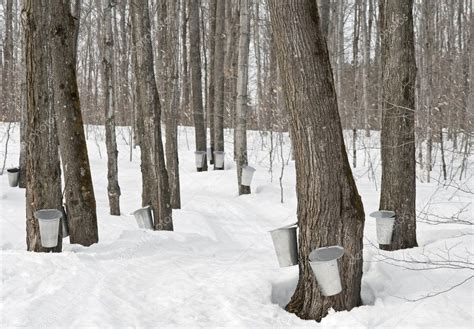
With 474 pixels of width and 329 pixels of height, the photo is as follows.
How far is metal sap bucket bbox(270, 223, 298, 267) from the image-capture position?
396cm

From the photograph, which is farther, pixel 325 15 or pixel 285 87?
pixel 325 15

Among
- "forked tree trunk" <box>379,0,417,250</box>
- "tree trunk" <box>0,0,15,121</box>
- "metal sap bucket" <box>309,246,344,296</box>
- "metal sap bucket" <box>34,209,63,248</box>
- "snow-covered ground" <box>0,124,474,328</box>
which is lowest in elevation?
"snow-covered ground" <box>0,124,474,328</box>

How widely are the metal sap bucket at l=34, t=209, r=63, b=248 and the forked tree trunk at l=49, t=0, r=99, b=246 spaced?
2.27ft

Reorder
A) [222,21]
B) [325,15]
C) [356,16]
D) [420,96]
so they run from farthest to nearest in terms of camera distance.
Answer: [356,16], [420,96], [222,21], [325,15]

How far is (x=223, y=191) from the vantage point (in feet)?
37.0

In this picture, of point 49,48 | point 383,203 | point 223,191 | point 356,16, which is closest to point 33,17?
point 49,48

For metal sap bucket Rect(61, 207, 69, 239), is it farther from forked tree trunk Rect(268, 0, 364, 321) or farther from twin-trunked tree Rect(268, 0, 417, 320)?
forked tree trunk Rect(268, 0, 364, 321)

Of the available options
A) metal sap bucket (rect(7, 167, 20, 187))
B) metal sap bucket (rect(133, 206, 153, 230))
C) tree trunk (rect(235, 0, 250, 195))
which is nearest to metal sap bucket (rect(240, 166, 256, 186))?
tree trunk (rect(235, 0, 250, 195))

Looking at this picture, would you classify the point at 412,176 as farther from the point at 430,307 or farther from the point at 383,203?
the point at 430,307

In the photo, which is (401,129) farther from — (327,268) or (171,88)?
(171,88)

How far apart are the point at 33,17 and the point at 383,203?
412 centimetres

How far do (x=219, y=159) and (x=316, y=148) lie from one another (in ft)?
30.1

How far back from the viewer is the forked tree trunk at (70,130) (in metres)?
5.00

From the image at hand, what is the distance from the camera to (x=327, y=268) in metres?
3.48
